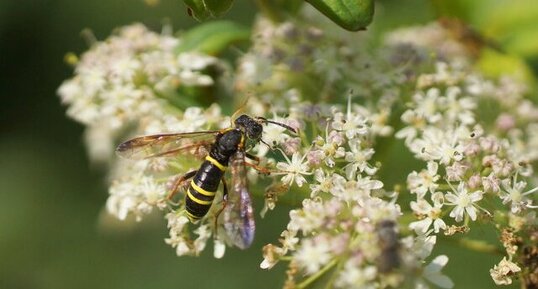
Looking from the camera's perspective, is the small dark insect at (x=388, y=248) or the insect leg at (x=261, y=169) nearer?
the small dark insect at (x=388, y=248)

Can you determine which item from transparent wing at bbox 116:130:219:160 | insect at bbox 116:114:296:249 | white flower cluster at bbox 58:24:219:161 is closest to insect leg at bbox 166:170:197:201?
insect at bbox 116:114:296:249

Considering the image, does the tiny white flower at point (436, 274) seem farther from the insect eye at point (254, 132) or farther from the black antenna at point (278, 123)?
the insect eye at point (254, 132)

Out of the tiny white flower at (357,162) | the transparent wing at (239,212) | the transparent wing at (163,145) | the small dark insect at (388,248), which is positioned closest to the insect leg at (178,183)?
A: the transparent wing at (163,145)

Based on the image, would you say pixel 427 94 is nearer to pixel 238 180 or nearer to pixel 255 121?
pixel 255 121

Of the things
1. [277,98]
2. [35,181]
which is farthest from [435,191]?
[35,181]

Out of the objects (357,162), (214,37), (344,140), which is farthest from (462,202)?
(214,37)

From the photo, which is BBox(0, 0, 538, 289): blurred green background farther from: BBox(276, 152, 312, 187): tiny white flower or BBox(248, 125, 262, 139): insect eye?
BBox(276, 152, 312, 187): tiny white flower
